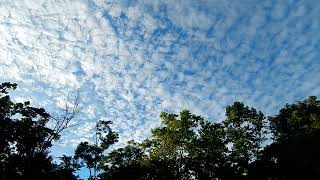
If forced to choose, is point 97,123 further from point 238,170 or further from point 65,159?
point 238,170

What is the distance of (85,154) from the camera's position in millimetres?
48469

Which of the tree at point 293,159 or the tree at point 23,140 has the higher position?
the tree at point 23,140

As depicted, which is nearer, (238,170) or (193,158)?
(238,170)

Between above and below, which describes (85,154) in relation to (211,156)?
above

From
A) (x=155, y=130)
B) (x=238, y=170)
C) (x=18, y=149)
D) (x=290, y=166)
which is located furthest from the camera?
(x=155, y=130)

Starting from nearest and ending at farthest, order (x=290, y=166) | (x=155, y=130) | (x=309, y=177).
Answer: (x=309, y=177) → (x=290, y=166) → (x=155, y=130)

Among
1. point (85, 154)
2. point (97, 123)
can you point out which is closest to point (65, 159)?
point (85, 154)

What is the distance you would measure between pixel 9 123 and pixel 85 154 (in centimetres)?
1494

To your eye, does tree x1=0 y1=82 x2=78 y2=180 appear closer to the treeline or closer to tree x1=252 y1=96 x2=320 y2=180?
the treeline

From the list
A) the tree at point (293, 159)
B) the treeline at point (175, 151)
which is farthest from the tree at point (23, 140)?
the tree at point (293, 159)

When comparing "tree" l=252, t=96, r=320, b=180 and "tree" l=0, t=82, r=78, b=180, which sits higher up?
"tree" l=0, t=82, r=78, b=180

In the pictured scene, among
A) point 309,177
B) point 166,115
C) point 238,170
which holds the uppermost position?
point 166,115

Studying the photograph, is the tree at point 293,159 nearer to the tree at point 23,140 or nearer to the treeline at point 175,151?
the treeline at point 175,151

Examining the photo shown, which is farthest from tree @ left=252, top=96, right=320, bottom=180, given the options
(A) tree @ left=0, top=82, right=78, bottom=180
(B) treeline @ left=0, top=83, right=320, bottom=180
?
(A) tree @ left=0, top=82, right=78, bottom=180
